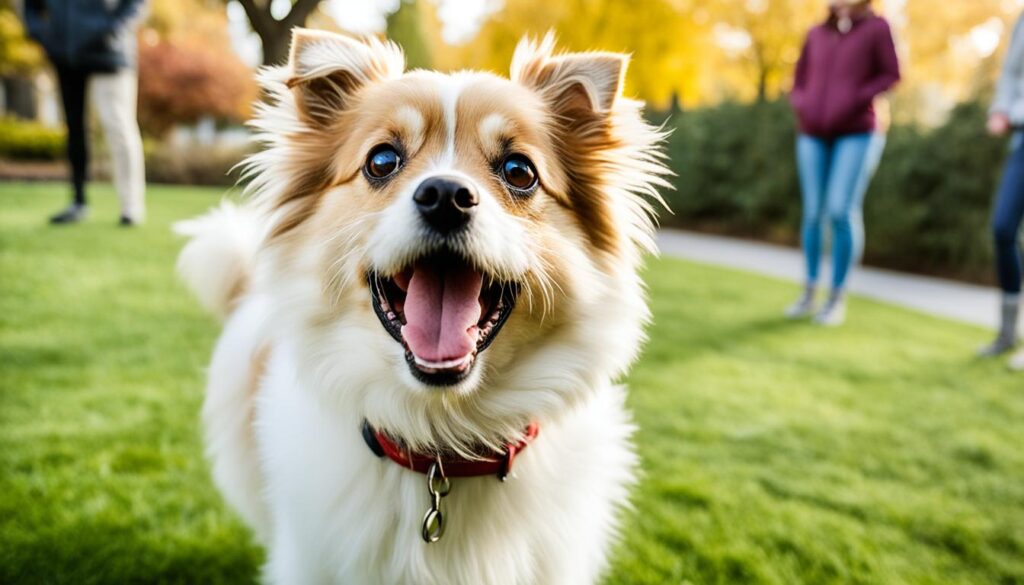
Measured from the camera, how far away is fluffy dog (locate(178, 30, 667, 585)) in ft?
5.85

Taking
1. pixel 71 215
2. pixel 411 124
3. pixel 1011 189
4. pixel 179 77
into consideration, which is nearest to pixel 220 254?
pixel 411 124

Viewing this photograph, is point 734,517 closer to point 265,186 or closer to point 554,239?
point 554,239

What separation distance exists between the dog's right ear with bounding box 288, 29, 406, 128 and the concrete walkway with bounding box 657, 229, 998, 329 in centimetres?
590

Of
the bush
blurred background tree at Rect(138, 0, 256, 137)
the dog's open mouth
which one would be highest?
the dog's open mouth

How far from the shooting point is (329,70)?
6.87 ft

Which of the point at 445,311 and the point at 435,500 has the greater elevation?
the point at 445,311

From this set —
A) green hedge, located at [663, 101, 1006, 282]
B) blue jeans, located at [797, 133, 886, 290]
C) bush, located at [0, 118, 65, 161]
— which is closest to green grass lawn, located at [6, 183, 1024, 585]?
blue jeans, located at [797, 133, 886, 290]

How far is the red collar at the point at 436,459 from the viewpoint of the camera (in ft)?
5.97

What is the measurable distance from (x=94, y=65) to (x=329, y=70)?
6207mm

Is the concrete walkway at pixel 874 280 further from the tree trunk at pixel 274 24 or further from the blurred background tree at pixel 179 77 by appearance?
the blurred background tree at pixel 179 77

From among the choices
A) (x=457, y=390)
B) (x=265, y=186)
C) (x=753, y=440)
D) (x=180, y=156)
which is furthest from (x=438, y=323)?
(x=180, y=156)

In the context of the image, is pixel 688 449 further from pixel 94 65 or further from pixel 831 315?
pixel 94 65

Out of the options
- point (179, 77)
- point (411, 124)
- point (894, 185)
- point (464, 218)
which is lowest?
point (179, 77)

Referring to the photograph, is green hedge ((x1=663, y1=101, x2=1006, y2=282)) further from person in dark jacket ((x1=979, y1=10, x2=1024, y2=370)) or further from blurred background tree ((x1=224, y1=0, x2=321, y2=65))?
blurred background tree ((x1=224, y1=0, x2=321, y2=65))
